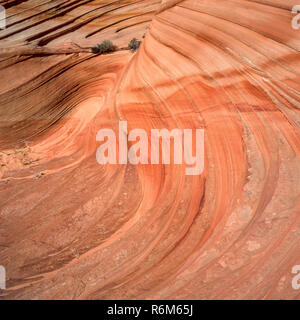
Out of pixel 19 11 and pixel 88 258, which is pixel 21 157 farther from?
pixel 19 11

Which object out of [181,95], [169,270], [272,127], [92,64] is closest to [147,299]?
[169,270]

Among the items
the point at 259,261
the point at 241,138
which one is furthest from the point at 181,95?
the point at 259,261

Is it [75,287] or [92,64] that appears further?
[92,64]

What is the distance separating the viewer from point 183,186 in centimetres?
420

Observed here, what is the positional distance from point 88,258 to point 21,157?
12.7 feet

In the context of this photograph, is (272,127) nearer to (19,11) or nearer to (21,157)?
(21,157)

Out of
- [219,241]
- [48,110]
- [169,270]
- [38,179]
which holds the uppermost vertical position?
[48,110]

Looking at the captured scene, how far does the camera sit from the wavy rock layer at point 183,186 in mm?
2992

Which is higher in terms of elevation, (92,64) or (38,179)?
(92,64)

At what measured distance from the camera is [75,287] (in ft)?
11.0

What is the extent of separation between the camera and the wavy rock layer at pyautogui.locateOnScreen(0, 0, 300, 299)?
2992 millimetres

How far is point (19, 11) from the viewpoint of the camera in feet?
29.7
